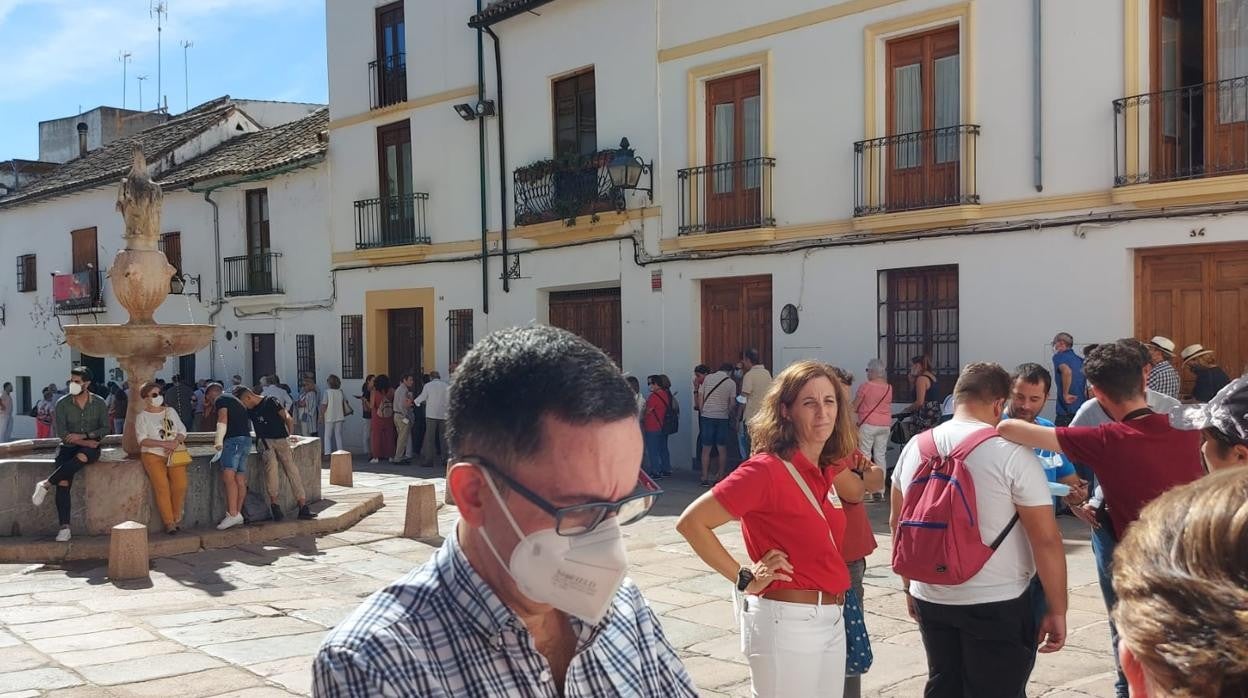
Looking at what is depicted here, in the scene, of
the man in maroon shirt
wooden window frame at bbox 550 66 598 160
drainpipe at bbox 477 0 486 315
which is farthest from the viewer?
drainpipe at bbox 477 0 486 315

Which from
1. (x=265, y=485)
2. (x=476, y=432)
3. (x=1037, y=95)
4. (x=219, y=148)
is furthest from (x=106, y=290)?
(x=476, y=432)

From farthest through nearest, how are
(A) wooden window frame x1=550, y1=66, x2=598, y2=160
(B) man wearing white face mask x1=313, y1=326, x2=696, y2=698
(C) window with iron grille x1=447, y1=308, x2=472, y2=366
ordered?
(C) window with iron grille x1=447, y1=308, x2=472, y2=366 → (A) wooden window frame x1=550, y1=66, x2=598, y2=160 → (B) man wearing white face mask x1=313, y1=326, x2=696, y2=698

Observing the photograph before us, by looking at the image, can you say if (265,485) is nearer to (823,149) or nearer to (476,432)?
(823,149)

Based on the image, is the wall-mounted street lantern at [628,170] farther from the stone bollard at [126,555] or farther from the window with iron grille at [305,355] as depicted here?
the window with iron grille at [305,355]

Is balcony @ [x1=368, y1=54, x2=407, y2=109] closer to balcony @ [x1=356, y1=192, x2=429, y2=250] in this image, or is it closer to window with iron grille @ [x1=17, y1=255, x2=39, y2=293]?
balcony @ [x1=356, y1=192, x2=429, y2=250]

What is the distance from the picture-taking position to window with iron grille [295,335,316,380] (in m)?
21.7

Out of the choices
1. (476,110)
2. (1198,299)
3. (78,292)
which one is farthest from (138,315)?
(78,292)

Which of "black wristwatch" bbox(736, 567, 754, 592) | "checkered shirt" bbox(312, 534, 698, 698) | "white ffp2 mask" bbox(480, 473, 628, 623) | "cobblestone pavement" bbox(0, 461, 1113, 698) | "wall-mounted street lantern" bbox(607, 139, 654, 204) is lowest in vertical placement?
"cobblestone pavement" bbox(0, 461, 1113, 698)

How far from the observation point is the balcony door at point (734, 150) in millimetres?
14789

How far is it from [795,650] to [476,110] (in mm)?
15675

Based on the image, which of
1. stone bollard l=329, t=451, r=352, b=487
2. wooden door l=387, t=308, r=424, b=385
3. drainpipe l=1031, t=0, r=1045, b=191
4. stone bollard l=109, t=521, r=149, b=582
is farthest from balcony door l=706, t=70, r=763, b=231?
stone bollard l=109, t=521, r=149, b=582

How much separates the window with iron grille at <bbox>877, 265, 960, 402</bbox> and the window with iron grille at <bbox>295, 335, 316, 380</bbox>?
12174 millimetres

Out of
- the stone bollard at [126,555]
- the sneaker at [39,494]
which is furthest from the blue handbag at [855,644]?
the sneaker at [39,494]

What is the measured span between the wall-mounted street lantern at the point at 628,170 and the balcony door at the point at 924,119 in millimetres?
3700
